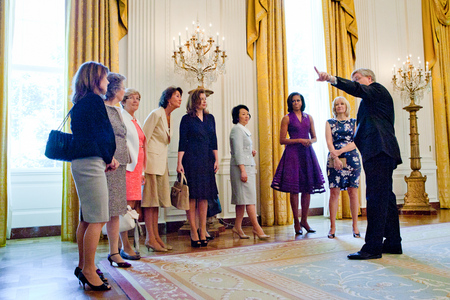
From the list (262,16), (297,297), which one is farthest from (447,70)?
(297,297)

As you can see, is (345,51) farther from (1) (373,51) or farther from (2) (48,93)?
(2) (48,93)

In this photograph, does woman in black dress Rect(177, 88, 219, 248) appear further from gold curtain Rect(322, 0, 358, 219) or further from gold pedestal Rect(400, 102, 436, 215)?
gold pedestal Rect(400, 102, 436, 215)

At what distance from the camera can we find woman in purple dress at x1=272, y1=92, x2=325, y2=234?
3.91 m

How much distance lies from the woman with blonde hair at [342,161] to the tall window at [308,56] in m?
1.97

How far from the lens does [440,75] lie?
7043 millimetres

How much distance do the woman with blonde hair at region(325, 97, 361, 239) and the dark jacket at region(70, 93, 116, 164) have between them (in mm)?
2398

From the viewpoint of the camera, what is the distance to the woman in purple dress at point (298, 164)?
3.91m

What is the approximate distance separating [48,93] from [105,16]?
1166 mm

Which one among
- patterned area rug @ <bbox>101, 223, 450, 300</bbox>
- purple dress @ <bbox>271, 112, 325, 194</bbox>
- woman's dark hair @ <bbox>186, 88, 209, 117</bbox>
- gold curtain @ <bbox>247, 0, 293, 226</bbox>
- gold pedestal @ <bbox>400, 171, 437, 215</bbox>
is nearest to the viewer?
patterned area rug @ <bbox>101, 223, 450, 300</bbox>

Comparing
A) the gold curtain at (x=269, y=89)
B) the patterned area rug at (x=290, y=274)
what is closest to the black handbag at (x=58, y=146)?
the patterned area rug at (x=290, y=274)

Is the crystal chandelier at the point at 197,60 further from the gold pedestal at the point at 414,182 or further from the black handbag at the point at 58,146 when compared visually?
the gold pedestal at the point at 414,182

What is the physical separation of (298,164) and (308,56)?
270cm

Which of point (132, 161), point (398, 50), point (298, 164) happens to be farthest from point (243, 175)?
point (398, 50)

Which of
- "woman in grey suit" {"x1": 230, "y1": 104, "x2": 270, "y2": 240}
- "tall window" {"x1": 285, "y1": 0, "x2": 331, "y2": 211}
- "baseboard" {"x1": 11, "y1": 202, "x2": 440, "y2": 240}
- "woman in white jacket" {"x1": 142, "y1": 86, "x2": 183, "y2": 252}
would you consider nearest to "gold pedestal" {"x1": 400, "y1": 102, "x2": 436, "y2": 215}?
"tall window" {"x1": 285, "y1": 0, "x2": 331, "y2": 211}
